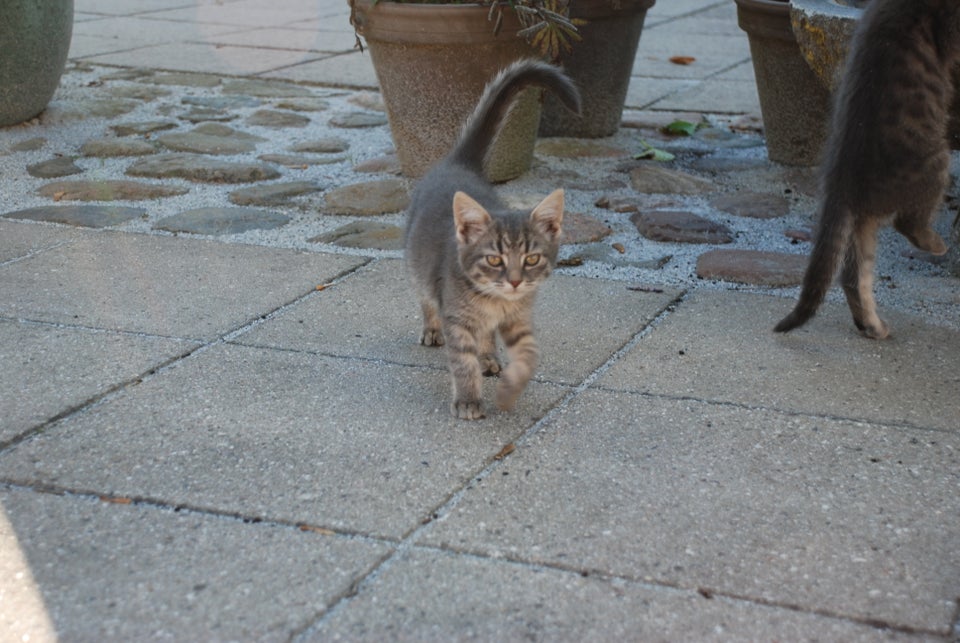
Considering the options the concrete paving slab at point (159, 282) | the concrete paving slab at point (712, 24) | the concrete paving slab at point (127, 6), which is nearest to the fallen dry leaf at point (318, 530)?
the concrete paving slab at point (159, 282)

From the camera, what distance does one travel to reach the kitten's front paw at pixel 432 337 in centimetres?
455

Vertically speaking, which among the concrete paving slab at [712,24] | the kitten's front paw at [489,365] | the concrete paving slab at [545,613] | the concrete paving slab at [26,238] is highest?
the concrete paving slab at [712,24]

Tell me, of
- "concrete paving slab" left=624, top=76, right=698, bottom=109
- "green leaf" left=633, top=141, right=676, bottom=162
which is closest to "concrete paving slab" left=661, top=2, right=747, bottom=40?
"concrete paving slab" left=624, top=76, right=698, bottom=109

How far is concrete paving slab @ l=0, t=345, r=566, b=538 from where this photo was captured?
10.6ft

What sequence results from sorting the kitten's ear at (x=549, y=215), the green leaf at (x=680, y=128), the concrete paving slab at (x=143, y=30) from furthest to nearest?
the concrete paving slab at (x=143, y=30)
the green leaf at (x=680, y=128)
the kitten's ear at (x=549, y=215)

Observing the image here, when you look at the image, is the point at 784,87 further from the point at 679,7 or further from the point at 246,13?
the point at 246,13

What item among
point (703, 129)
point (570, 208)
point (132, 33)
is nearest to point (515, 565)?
point (570, 208)

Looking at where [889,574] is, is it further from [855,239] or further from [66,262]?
[66,262]

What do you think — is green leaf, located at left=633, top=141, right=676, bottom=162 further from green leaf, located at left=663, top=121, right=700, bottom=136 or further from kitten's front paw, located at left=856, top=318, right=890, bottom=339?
kitten's front paw, located at left=856, top=318, right=890, bottom=339

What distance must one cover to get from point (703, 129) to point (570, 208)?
223cm

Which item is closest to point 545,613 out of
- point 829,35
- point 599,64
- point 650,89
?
point 829,35

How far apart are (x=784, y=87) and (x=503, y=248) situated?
363cm

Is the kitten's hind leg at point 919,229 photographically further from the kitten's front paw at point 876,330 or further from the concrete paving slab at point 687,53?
the concrete paving slab at point 687,53

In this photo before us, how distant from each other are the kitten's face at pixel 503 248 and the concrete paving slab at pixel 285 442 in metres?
0.42
